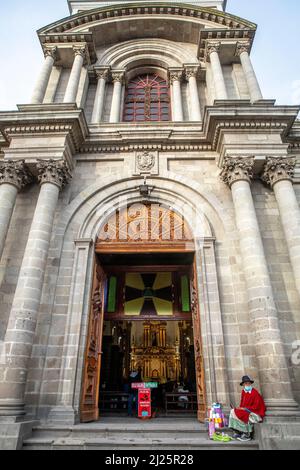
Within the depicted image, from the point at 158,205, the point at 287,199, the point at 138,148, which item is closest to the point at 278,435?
the point at 287,199

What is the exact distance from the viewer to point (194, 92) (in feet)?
37.7

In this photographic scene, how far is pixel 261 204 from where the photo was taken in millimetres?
8578

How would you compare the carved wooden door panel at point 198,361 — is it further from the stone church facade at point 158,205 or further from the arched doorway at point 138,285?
the stone church facade at point 158,205

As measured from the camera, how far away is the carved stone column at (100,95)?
10.9 metres

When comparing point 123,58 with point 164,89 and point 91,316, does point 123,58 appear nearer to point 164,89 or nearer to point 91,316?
point 164,89

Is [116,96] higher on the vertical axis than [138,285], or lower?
higher

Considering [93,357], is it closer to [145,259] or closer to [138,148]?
[145,259]

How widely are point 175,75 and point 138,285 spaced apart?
8.78 m

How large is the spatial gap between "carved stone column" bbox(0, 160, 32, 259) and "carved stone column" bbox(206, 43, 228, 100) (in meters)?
7.00

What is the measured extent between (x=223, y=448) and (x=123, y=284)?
6.59 metres

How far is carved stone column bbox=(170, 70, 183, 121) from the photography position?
10.9 m

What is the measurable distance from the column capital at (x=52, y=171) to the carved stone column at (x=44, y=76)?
339 cm

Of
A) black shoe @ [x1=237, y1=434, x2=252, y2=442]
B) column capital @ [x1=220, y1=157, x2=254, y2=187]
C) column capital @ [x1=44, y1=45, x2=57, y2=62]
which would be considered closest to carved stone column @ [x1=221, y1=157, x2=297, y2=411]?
column capital @ [x1=220, y1=157, x2=254, y2=187]

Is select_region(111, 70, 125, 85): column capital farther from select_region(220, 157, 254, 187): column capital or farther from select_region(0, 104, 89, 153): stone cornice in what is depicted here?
select_region(220, 157, 254, 187): column capital
